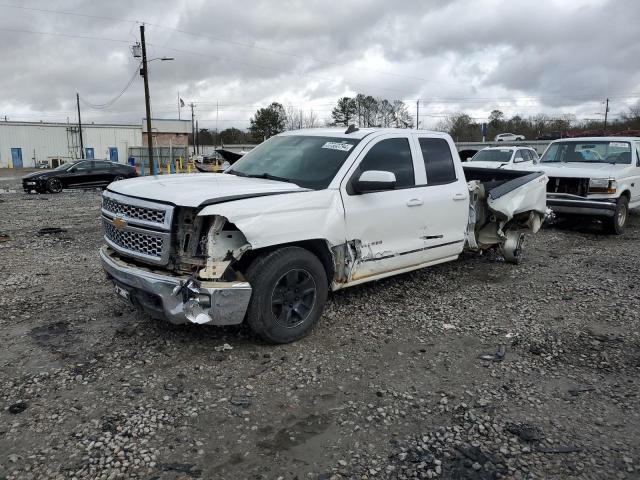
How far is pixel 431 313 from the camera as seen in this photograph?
5.24 m

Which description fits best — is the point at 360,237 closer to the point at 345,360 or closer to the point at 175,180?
the point at 345,360

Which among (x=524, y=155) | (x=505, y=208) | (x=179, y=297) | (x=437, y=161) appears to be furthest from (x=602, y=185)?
(x=179, y=297)

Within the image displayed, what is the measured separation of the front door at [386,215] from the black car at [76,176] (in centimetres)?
1829

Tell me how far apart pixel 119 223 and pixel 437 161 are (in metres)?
3.52

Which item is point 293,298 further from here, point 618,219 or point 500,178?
point 618,219

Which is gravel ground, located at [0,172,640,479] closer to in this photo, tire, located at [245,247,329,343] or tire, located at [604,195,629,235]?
tire, located at [245,247,329,343]

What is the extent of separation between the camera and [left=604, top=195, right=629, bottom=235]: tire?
9.63 meters

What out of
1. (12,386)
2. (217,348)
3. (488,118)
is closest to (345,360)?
(217,348)

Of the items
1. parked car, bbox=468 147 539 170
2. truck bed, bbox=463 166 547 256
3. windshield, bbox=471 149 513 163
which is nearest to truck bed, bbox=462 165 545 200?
truck bed, bbox=463 166 547 256

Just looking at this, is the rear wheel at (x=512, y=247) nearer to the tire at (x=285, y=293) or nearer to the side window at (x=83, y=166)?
the tire at (x=285, y=293)

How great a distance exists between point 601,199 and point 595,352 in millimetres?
6276

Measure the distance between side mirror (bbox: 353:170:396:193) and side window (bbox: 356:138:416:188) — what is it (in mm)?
315

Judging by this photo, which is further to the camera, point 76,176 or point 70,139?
point 70,139

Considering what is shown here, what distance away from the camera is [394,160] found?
5.29 metres
